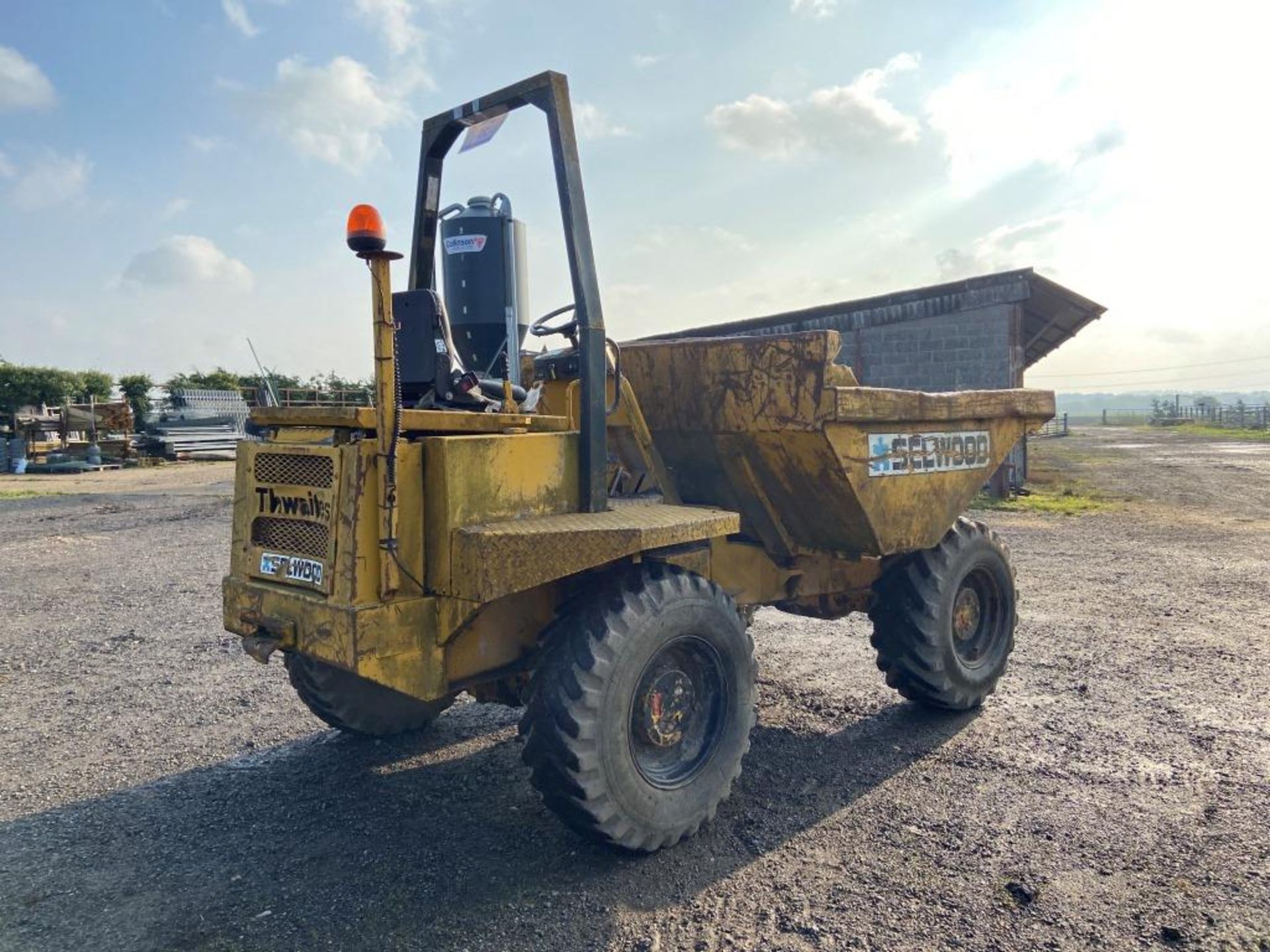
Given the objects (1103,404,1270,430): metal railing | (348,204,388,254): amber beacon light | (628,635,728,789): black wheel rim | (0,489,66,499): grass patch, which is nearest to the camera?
(348,204,388,254): amber beacon light

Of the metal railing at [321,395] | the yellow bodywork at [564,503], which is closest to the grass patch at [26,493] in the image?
the metal railing at [321,395]

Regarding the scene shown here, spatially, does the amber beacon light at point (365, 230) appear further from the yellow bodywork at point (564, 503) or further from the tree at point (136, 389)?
the tree at point (136, 389)

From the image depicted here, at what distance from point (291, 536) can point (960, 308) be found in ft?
44.9

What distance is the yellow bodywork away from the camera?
3080 millimetres

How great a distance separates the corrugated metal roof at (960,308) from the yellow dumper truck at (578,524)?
9.42m

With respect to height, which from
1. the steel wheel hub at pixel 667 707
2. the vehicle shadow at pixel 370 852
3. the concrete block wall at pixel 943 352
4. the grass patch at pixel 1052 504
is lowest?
the vehicle shadow at pixel 370 852

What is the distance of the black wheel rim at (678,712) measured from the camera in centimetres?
352

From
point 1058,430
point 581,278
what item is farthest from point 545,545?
point 1058,430

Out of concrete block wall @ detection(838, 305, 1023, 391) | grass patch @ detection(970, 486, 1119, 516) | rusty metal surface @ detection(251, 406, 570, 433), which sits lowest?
grass patch @ detection(970, 486, 1119, 516)

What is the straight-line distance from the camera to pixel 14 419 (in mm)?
26016

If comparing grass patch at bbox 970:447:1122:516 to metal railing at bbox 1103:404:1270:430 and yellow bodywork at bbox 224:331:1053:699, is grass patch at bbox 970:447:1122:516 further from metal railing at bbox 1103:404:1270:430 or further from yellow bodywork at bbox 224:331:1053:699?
metal railing at bbox 1103:404:1270:430

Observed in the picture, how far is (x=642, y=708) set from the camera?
351 centimetres

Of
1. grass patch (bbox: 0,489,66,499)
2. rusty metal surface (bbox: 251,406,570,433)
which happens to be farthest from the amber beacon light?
grass patch (bbox: 0,489,66,499)

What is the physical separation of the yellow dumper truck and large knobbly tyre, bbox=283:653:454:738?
13 mm
